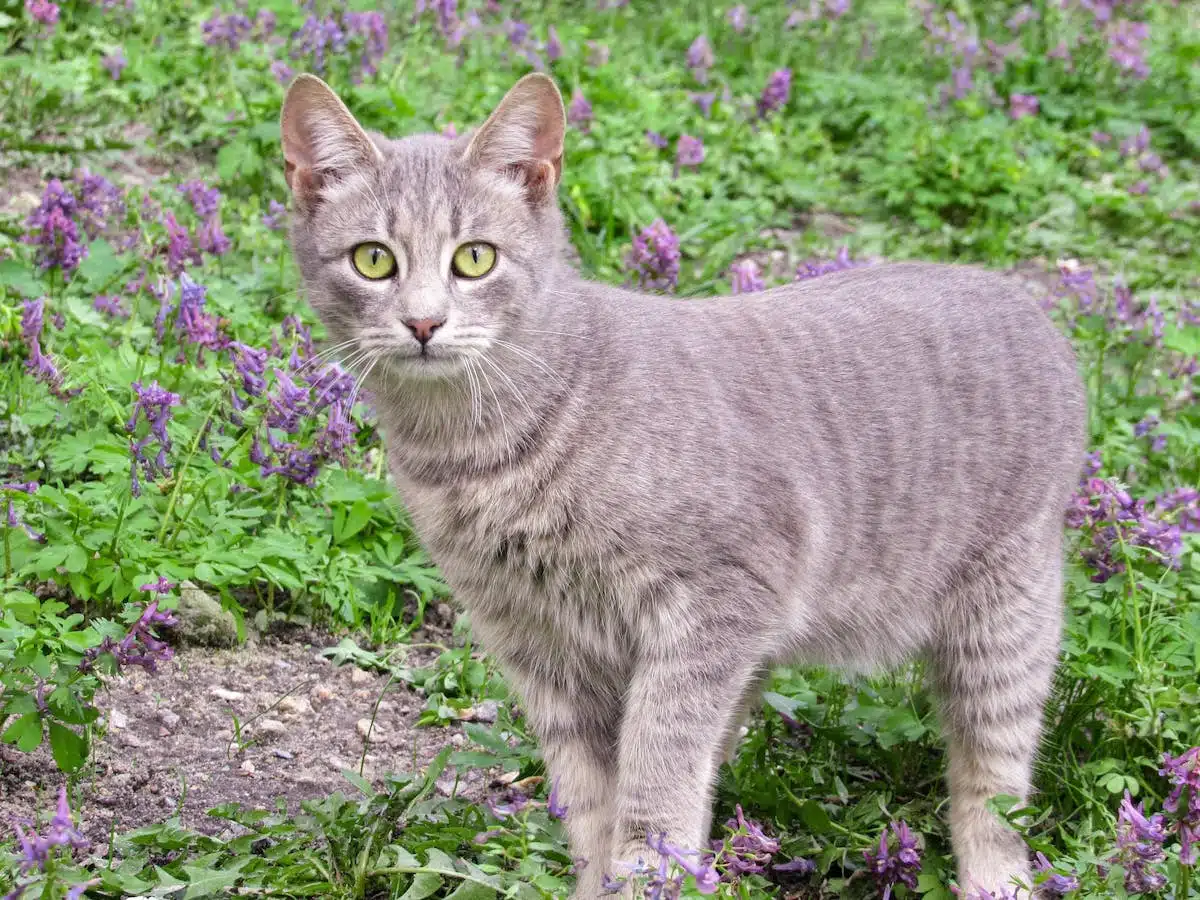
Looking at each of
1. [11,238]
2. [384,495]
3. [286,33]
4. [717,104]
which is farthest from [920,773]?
[286,33]

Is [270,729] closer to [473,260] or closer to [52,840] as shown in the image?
[473,260]

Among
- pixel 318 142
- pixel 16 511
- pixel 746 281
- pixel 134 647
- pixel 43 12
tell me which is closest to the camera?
pixel 134 647

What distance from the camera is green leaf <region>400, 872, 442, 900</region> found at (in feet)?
11.1

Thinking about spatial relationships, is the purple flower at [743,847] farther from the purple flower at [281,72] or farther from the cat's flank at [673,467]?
the purple flower at [281,72]

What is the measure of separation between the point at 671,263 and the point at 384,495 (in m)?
1.51

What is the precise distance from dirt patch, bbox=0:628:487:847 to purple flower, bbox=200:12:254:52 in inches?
133

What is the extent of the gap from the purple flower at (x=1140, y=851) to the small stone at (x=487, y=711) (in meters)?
1.88

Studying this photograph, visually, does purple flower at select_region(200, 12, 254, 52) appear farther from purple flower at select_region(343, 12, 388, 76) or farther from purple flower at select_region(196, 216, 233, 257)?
purple flower at select_region(196, 216, 233, 257)

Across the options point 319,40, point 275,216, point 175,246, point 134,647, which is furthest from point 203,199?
point 134,647

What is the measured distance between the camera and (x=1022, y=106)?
8.06 m

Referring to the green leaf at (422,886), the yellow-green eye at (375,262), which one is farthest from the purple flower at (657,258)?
the green leaf at (422,886)

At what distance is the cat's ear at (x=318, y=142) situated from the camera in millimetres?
3660

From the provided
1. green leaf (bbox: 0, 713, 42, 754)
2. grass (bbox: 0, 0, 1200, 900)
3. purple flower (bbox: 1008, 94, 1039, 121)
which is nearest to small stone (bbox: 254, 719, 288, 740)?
grass (bbox: 0, 0, 1200, 900)

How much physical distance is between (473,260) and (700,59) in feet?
15.2
